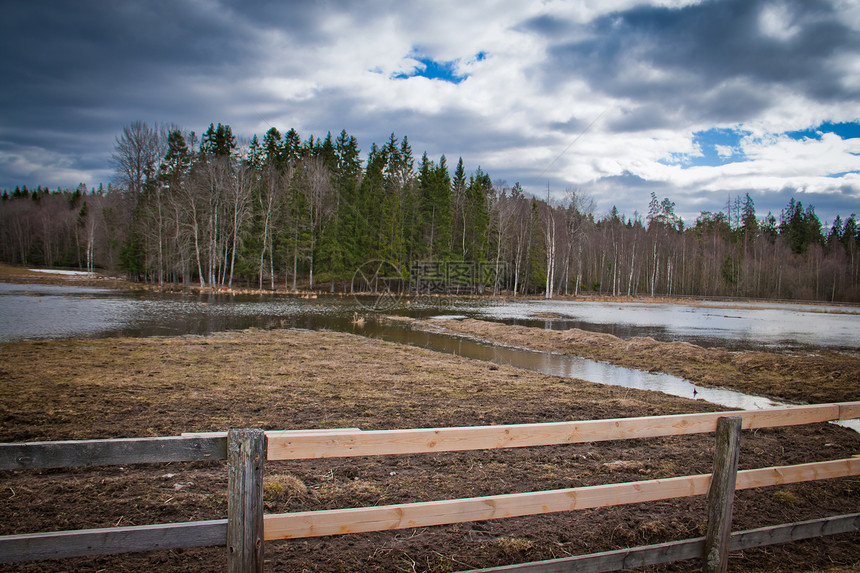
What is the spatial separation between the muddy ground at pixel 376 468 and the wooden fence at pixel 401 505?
715 mm

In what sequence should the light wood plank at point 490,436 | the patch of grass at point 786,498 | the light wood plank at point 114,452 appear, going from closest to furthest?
the light wood plank at point 114,452 < the light wood plank at point 490,436 < the patch of grass at point 786,498

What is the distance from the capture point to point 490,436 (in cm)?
362

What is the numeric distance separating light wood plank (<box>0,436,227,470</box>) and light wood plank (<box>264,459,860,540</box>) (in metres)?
0.70

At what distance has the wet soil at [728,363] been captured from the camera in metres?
12.8

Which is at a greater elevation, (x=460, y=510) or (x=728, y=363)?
(x=460, y=510)

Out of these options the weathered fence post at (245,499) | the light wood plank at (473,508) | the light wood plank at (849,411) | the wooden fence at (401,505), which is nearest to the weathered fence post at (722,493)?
the wooden fence at (401,505)

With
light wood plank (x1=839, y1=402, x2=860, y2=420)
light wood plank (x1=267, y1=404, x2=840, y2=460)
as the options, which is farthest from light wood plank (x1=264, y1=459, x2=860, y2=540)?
light wood plank (x1=839, y1=402, x2=860, y2=420)

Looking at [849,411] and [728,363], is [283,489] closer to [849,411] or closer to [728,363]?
[849,411]

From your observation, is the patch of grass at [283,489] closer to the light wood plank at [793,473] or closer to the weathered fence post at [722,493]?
the weathered fence post at [722,493]

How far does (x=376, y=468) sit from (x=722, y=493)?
3.95m

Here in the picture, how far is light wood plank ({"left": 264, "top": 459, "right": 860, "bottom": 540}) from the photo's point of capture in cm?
324

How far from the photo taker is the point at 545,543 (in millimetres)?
4457

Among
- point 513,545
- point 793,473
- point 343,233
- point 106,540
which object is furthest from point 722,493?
point 343,233

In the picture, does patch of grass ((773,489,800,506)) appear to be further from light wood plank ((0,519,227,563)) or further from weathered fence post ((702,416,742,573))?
light wood plank ((0,519,227,563))
